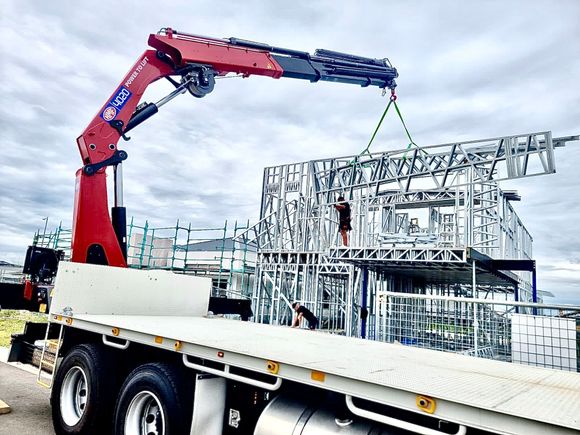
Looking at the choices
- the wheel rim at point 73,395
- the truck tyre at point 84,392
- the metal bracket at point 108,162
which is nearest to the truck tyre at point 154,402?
the truck tyre at point 84,392

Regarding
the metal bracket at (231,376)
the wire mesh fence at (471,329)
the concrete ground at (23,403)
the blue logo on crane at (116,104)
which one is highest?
the blue logo on crane at (116,104)

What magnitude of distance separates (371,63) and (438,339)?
9174mm

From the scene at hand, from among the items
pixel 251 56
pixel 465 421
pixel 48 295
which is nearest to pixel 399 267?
pixel 251 56

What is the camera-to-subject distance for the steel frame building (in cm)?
1216

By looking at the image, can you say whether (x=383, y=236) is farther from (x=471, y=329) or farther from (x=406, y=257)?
(x=471, y=329)

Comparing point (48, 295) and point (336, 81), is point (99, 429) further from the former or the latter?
point (336, 81)

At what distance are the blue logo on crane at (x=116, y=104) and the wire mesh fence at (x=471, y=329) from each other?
6201 millimetres

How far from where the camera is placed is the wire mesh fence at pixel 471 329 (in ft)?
20.8

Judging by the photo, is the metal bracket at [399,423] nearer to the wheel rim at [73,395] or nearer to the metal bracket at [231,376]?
the metal bracket at [231,376]

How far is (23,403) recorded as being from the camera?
6.76 meters

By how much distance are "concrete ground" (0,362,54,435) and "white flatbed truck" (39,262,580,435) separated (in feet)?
2.32

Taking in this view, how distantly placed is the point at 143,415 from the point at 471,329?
6202 millimetres

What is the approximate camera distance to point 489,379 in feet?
11.1

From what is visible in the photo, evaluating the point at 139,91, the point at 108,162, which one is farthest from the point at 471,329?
the point at 139,91
